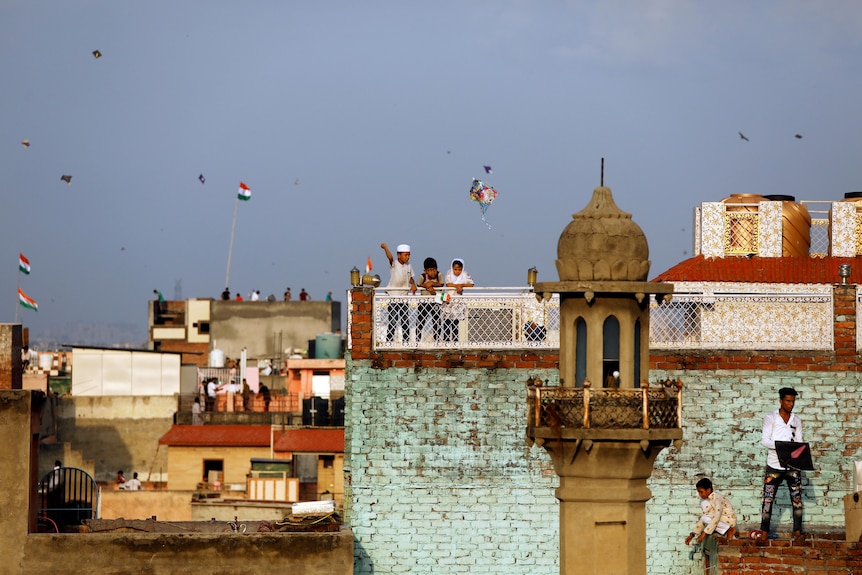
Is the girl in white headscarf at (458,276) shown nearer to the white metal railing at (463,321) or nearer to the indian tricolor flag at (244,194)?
the white metal railing at (463,321)

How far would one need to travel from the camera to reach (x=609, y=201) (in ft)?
57.7

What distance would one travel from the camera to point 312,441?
4750 centimetres

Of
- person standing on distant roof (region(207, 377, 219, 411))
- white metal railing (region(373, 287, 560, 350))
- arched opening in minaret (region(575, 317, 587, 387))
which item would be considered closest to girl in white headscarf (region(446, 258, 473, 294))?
white metal railing (region(373, 287, 560, 350))

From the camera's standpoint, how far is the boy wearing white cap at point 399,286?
23.7 metres

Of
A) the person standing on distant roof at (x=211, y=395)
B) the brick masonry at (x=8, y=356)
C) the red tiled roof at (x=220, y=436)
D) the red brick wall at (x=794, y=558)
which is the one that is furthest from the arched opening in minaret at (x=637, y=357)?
the person standing on distant roof at (x=211, y=395)

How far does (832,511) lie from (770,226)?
10.3 metres

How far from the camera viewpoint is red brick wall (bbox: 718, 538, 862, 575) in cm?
2117

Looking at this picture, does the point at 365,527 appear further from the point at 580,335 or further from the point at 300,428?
the point at 300,428

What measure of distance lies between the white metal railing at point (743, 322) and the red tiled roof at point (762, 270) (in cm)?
771

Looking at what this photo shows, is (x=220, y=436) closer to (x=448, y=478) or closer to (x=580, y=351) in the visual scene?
(x=448, y=478)

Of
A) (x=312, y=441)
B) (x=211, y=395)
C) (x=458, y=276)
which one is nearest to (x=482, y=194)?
(x=458, y=276)

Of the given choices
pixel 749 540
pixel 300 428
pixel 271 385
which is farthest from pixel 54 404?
pixel 749 540

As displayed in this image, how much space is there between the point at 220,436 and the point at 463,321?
29073 millimetres

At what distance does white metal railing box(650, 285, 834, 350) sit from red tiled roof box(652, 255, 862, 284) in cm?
771
